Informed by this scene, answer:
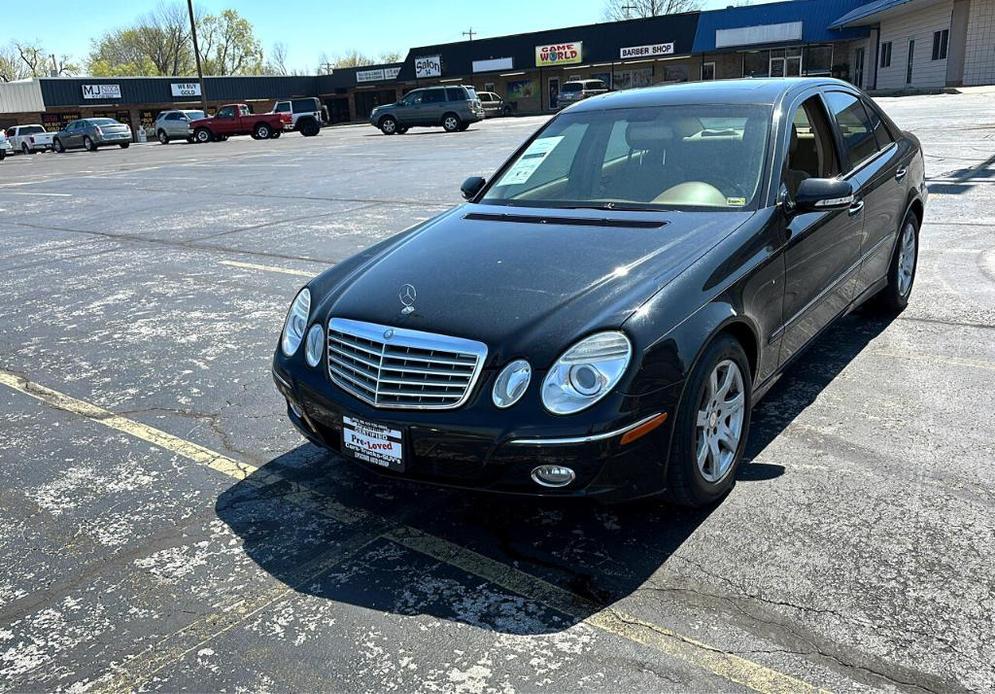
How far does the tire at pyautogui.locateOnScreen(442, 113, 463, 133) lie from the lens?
35938 millimetres

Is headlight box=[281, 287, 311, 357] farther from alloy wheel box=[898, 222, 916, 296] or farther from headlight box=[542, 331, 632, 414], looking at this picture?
alloy wheel box=[898, 222, 916, 296]

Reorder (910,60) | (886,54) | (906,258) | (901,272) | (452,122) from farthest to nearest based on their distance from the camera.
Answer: (886,54) < (910,60) < (452,122) < (906,258) < (901,272)

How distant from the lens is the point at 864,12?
4069 centimetres

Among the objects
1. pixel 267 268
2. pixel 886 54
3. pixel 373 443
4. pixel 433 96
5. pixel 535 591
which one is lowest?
pixel 535 591

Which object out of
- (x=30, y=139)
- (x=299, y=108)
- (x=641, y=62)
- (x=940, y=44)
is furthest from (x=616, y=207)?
(x=641, y=62)

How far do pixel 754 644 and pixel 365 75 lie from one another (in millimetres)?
Result: 65957

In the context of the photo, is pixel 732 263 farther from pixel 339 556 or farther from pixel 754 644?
pixel 339 556

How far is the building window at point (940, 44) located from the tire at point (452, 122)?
73.6 ft

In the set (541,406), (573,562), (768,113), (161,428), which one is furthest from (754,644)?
(161,428)

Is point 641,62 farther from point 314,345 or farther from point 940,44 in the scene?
point 314,345

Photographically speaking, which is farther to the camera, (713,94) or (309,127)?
(309,127)

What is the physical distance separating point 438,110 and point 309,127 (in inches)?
384

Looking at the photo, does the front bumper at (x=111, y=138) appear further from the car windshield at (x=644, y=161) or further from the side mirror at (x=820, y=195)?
the side mirror at (x=820, y=195)

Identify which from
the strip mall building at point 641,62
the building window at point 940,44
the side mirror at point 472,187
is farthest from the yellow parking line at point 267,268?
the building window at point 940,44
